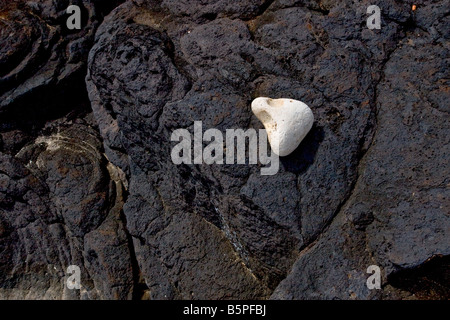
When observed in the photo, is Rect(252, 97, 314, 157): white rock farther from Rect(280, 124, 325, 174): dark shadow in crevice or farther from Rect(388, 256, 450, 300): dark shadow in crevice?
Rect(388, 256, 450, 300): dark shadow in crevice

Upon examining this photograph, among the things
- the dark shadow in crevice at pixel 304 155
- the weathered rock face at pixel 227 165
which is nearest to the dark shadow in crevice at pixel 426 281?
the weathered rock face at pixel 227 165

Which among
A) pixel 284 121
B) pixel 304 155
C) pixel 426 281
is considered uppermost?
pixel 284 121

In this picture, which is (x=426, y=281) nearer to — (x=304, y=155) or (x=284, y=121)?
(x=304, y=155)

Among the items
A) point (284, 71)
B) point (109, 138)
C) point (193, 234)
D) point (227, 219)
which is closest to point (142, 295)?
point (193, 234)

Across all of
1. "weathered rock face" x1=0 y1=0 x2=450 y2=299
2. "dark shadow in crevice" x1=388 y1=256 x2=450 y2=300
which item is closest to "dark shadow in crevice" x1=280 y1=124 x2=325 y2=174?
"weathered rock face" x1=0 y1=0 x2=450 y2=299

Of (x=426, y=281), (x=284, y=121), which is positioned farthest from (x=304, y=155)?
(x=426, y=281)
